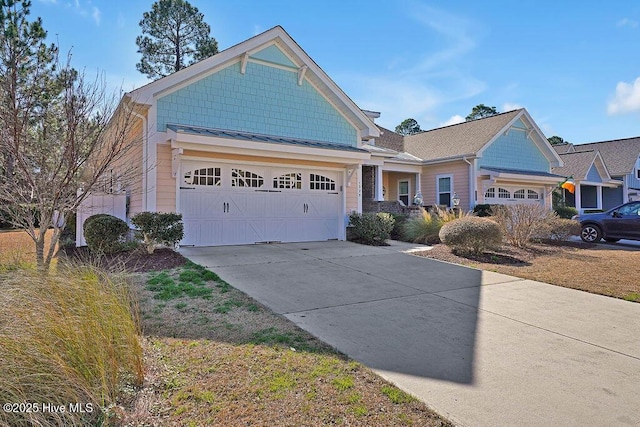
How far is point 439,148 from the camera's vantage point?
21.1 m

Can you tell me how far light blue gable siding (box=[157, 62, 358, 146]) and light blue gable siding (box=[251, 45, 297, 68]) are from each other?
0.25m

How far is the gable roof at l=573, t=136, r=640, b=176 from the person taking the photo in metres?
29.5

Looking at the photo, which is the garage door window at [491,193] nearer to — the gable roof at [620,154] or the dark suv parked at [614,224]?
the dark suv parked at [614,224]

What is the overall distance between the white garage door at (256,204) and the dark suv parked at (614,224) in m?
9.29

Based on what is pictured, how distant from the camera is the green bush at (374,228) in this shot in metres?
12.9

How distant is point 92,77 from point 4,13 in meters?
12.3

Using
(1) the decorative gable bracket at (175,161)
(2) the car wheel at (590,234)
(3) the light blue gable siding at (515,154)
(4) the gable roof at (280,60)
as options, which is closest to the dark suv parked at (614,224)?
(2) the car wheel at (590,234)

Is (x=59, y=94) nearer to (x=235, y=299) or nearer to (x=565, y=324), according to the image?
(x=235, y=299)

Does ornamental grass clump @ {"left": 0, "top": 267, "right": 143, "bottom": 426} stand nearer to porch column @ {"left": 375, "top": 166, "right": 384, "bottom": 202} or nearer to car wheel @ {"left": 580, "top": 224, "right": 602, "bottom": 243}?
porch column @ {"left": 375, "top": 166, "right": 384, "bottom": 202}

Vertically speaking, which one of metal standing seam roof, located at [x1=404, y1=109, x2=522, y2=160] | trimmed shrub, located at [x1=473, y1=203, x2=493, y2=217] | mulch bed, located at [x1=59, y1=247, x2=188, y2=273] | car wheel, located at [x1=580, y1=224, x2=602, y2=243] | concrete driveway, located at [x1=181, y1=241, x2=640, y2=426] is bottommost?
concrete driveway, located at [x1=181, y1=241, x2=640, y2=426]

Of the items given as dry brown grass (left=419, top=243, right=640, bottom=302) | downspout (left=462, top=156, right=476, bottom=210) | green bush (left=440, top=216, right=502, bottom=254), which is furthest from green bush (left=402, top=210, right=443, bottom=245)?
downspout (left=462, top=156, right=476, bottom=210)

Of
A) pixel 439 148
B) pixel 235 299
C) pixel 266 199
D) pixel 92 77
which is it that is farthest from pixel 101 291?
pixel 439 148

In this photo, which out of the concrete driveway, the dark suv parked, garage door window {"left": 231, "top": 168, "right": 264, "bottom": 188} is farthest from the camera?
the dark suv parked

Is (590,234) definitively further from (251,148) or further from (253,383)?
(253,383)
